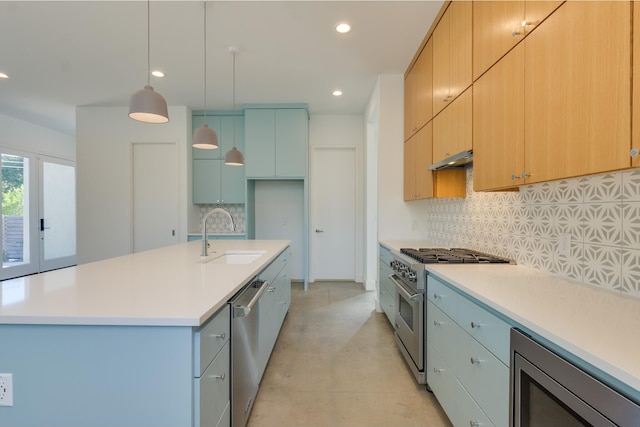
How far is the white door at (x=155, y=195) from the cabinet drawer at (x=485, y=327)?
4453mm

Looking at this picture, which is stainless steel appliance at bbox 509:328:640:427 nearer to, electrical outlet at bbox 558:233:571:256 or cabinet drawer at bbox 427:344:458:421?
cabinet drawer at bbox 427:344:458:421

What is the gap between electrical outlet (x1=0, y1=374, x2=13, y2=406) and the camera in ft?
3.26

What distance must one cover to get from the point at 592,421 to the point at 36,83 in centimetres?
589

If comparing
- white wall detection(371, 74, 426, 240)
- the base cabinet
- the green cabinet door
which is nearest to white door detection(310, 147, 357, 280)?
the green cabinet door

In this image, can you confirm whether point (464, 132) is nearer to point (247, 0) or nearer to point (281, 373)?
point (247, 0)

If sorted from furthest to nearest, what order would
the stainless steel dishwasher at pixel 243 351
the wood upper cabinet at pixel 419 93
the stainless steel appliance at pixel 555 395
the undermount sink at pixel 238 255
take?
the wood upper cabinet at pixel 419 93
the undermount sink at pixel 238 255
the stainless steel dishwasher at pixel 243 351
the stainless steel appliance at pixel 555 395

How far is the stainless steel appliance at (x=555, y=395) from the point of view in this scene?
69 cm

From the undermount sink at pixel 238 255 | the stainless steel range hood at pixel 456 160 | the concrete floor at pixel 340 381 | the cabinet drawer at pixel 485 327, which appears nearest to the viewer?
the cabinet drawer at pixel 485 327

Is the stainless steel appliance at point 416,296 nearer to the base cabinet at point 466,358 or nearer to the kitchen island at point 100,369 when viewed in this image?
the base cabinet at point 466,358

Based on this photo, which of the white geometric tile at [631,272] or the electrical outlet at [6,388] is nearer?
the electrical outlet at [6,388]

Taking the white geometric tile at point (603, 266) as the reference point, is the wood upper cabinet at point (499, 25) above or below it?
above

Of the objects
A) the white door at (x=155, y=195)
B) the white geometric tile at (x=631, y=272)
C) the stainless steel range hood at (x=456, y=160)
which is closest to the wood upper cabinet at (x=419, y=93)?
the stainless steel range hood at (x=456, y=160)

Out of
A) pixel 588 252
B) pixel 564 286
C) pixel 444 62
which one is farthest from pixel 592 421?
pixel 444 62

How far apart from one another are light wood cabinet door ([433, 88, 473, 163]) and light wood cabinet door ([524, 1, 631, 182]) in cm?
62
